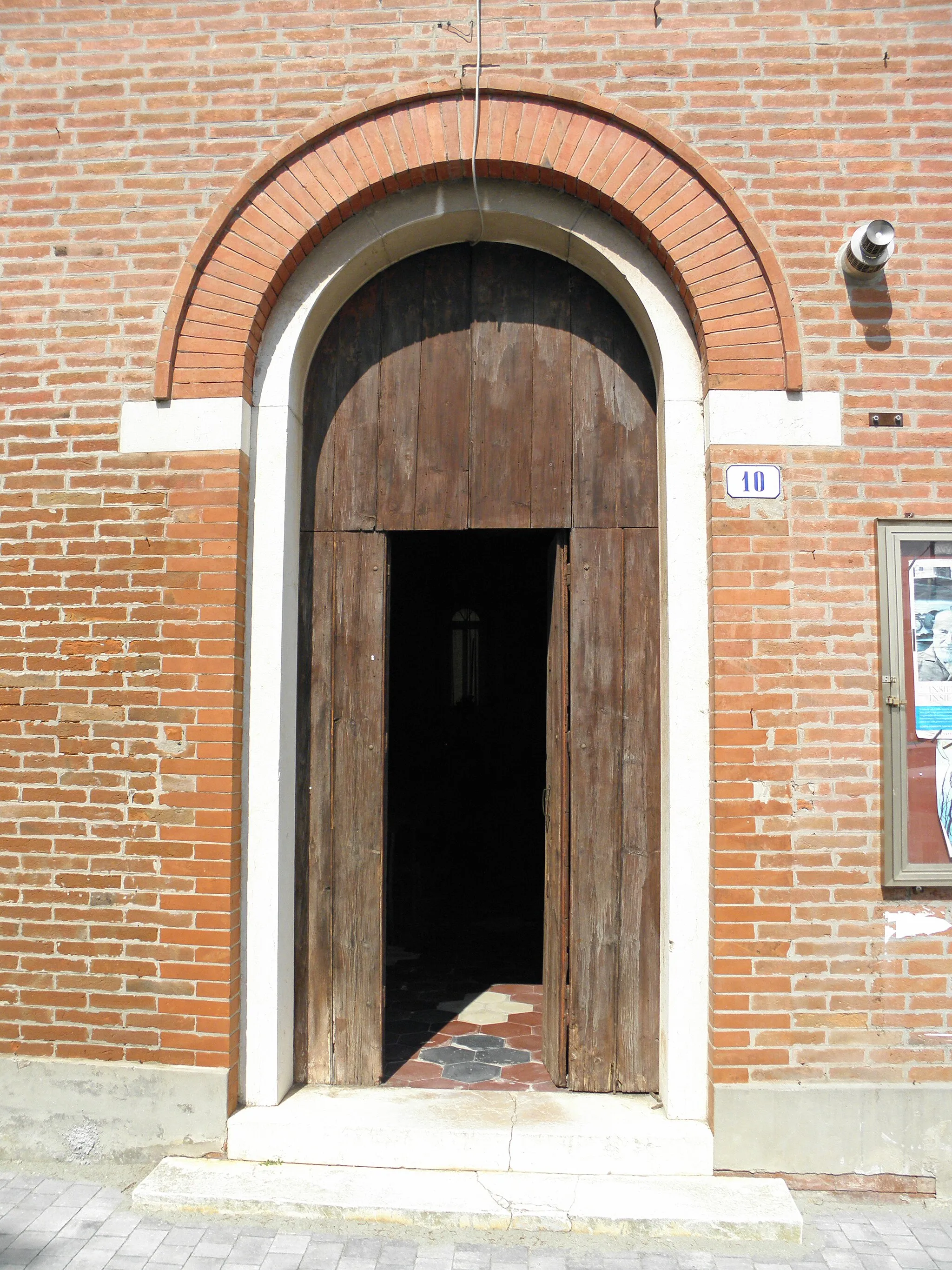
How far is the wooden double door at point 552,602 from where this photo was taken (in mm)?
4039

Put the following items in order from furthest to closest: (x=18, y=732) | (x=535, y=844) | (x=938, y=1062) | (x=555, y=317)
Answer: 1. (x=535, y=844)
2. (x=555, y=317)
3. (x=18, y=732)
4. (x=938, y=1062)

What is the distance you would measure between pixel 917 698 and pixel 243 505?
298 centimetres

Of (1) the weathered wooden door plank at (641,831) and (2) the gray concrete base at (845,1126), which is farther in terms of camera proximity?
(1) the weathered wooden door plank at (641,831)

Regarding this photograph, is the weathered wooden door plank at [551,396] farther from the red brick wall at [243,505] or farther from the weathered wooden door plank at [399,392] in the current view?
the red brick wall at [243,505]

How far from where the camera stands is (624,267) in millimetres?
4004

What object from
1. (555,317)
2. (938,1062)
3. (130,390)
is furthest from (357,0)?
(938,1062)

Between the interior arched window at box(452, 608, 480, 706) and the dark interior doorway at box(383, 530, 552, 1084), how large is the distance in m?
0.01

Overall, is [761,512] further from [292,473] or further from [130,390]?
[130,390]

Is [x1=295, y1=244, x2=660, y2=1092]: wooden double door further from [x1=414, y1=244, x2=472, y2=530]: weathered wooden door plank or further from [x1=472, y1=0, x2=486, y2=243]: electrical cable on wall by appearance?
[x1=472, y1=0, x2=486, y2=243]: electrical cable on wall

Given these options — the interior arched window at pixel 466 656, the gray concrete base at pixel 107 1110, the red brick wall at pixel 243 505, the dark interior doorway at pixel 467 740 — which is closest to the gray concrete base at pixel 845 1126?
the red brick wall at pixel 243 505

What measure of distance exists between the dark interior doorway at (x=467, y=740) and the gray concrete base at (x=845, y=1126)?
3607 millimetres

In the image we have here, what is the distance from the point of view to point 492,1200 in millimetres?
3363

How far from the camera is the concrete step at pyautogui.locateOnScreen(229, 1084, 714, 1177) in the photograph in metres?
3.53

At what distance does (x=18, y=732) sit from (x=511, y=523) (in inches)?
93.3
